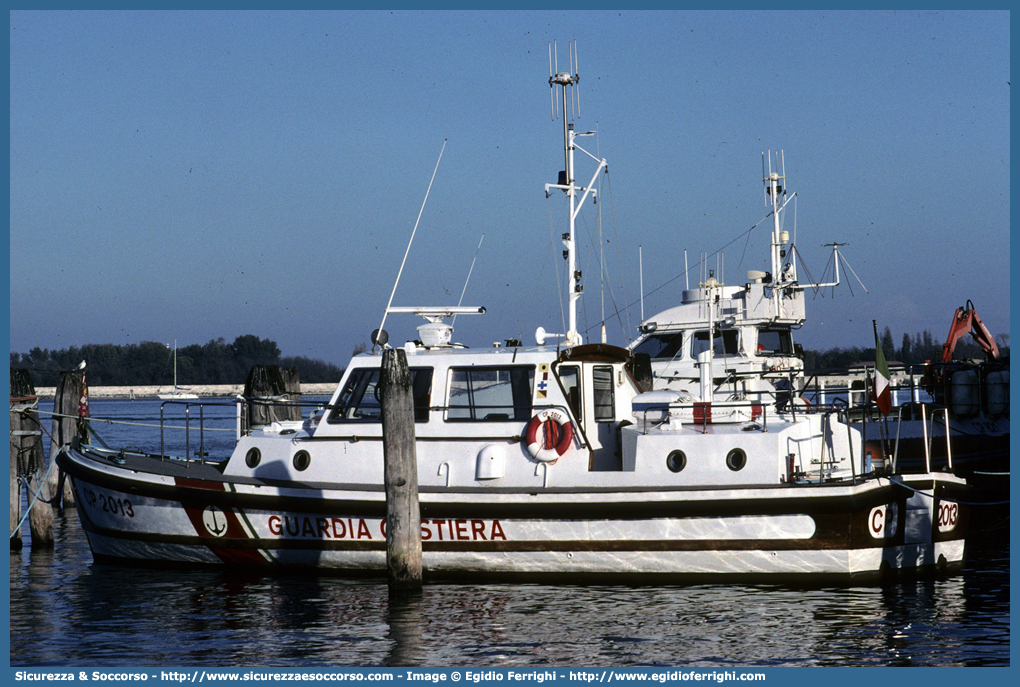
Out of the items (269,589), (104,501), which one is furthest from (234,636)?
(104,501)

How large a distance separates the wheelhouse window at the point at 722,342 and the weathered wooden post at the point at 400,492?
45.8 ft

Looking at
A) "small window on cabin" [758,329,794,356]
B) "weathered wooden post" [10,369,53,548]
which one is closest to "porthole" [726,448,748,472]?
"weathered wooden post" [10,369,53,548]

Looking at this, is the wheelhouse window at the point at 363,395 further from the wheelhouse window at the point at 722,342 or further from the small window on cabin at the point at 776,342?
the small window on cabin at the point at 776,342

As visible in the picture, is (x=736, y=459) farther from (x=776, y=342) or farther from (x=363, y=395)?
(x=776, y=342)

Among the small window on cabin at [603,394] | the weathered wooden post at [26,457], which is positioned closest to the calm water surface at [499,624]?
the small window on cabin at [603,394]

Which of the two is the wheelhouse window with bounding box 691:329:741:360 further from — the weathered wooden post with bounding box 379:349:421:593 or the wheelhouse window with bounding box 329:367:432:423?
the weathered wooden post with bounding box 379:349:421:593

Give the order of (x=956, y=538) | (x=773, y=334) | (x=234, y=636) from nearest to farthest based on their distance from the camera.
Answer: (x=234, y=636)
(x=956, y=538)
(x=773, y=334)

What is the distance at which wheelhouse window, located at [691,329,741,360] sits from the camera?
2394 cm

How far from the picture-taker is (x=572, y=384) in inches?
488

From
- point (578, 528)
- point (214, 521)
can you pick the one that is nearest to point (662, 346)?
point (578, 528)

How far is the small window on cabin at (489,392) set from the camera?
40.5 feet

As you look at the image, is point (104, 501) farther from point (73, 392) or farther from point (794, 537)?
point (794, 537)
